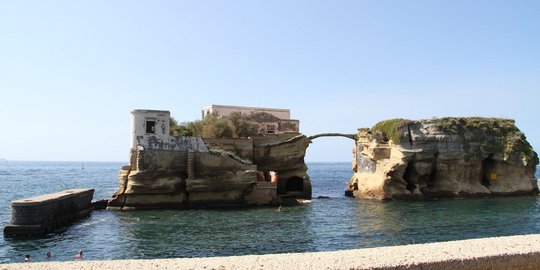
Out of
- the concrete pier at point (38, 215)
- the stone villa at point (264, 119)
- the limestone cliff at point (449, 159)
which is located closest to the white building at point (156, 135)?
the concrete pier at point (38, 215)

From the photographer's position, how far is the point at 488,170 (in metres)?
46.3

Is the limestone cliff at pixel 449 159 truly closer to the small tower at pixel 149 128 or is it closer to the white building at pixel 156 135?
the white building at pixel 156 135

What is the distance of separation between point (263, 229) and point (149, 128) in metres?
16.3

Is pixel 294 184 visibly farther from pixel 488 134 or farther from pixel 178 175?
pixel 488 134

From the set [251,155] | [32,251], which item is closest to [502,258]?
[32,251]

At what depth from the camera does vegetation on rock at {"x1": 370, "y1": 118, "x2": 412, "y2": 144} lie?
44000 millimetres

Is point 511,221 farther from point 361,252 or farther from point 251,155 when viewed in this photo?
point 361,252

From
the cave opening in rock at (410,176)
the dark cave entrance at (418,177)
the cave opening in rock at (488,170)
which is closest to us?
the dark cave entrance at (418,177)

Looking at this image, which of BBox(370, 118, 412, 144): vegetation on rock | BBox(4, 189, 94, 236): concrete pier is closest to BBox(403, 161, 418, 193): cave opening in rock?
BBox(370, 118, 412, 144): vegetation on rock

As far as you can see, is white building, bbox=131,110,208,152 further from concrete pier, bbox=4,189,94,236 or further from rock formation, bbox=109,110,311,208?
concrete pier, bbox=4,189,94,236

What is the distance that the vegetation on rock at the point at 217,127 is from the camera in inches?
1770

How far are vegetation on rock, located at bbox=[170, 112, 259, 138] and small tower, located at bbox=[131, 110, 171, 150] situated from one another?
20.3ft

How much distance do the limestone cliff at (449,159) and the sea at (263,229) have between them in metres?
6.20

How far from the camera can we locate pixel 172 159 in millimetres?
35250
